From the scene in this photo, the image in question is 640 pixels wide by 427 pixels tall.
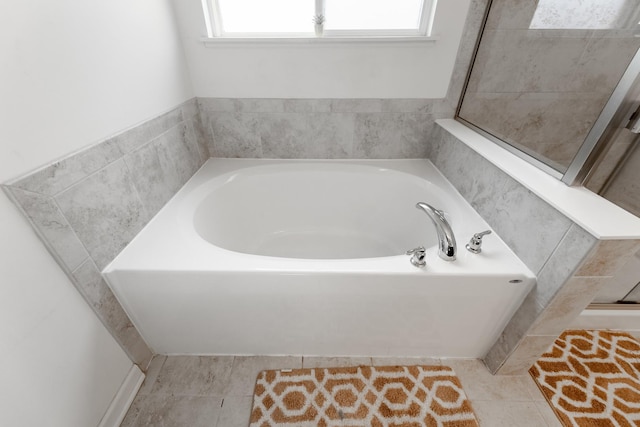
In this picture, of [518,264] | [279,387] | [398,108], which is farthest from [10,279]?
[398,108]

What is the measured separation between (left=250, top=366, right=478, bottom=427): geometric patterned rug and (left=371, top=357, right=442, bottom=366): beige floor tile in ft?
0.06

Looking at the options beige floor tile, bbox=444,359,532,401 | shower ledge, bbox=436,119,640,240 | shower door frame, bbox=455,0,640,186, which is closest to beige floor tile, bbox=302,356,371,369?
beige floor tile, bbox=444,359,532,401

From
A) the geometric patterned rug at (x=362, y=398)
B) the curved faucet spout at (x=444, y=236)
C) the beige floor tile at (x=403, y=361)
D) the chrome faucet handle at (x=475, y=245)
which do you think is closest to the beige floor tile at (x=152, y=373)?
the geometric patterned rug at (x=362, y=398)

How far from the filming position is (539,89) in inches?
54.9

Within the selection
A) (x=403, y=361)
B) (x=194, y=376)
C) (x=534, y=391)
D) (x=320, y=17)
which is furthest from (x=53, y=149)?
(x=534, y=391)

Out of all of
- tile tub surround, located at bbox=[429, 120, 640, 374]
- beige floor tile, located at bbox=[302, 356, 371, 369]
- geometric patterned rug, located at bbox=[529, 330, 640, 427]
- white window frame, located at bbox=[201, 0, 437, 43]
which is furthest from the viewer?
white window frame, located at bbox=[201, 0, 437, 43]

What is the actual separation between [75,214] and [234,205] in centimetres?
77

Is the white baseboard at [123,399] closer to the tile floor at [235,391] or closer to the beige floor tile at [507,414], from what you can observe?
the tile floor at [235,391]

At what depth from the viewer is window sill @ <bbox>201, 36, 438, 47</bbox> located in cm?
130

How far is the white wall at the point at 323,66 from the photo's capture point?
1315mm

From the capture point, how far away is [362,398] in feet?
3.32

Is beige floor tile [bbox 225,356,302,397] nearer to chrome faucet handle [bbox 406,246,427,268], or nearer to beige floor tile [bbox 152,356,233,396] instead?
beige floor tile [bbox 152,356,233,396]

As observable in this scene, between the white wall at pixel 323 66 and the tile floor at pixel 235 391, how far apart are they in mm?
1311

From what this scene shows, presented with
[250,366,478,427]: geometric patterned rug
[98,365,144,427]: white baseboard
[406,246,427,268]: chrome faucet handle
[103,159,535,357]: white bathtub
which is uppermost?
[406,246,427,268]: chrome faucet handle
